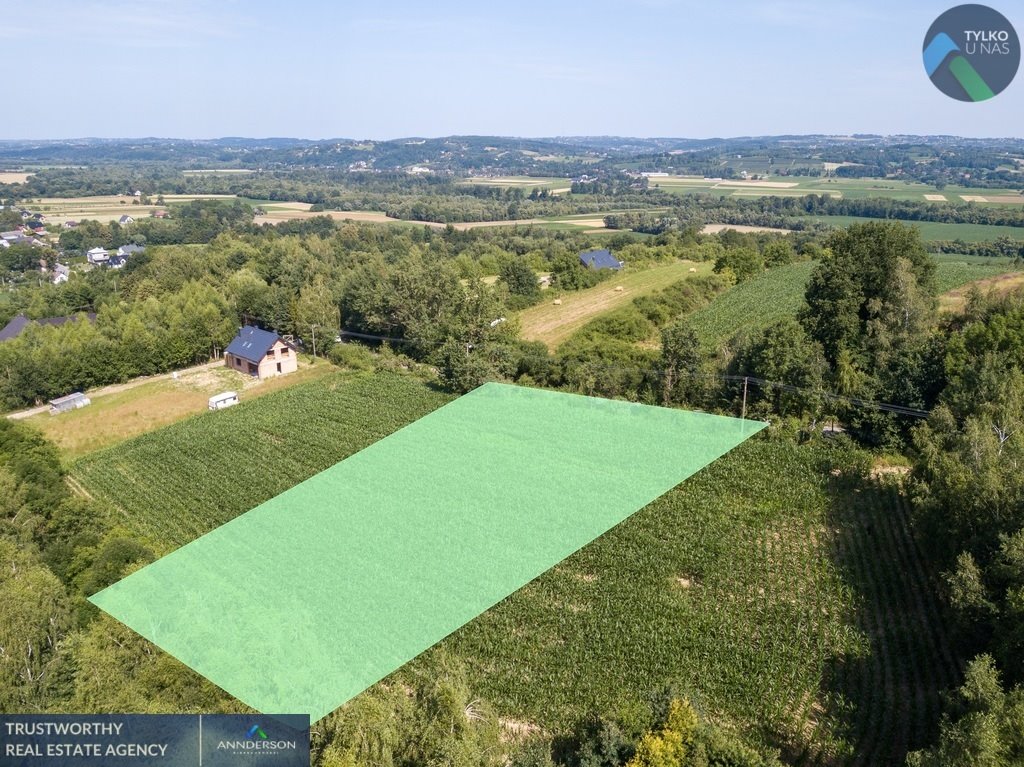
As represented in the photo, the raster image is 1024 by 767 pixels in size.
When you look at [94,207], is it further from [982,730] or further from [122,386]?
[982,730]

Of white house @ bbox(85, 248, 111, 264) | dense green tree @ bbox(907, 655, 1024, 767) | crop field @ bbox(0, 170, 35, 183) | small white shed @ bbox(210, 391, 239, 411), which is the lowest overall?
small white shed @ bbox(210, 391, 239, 411)

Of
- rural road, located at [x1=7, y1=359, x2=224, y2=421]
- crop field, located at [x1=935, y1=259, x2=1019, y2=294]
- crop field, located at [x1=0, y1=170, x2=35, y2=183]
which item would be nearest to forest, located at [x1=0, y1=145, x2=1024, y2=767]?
rural road, located at [x1=7, y1=359, x2=224, y2=421]

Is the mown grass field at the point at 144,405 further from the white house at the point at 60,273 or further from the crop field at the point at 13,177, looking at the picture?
the crop field at the point at 13,177

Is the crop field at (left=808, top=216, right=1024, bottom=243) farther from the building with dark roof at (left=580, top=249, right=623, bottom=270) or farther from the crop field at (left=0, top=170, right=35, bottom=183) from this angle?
the crop field at (left=0, top=170, right=35, bottom=183)

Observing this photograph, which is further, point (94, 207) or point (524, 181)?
point (524, 181)

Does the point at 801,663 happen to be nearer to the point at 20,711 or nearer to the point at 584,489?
the point at 584,489
